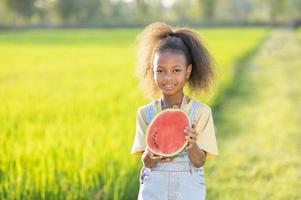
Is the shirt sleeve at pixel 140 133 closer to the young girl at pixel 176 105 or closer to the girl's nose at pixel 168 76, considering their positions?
the young girl at pixel 176 105

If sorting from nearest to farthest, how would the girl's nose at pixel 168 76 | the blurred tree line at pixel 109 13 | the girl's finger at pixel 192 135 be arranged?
the girl's finger at pixel 192 135, the girl's nose at pixel 168 76, the blurred tree line at pixel 109 13

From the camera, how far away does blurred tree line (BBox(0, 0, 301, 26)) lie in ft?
213

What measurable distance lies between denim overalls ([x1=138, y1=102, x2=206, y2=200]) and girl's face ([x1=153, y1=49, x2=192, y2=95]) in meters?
0.15

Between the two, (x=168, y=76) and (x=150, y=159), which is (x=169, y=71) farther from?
(x=150, y=159)

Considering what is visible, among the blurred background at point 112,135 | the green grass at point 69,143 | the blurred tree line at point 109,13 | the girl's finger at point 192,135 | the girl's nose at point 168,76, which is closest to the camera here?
the girl's finger at point 192,135

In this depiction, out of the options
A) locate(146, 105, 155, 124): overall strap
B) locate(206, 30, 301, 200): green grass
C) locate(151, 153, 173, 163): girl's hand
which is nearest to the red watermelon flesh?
locate(151, 153, 173, 163): girl's hand

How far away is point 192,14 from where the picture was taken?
79.5 meters

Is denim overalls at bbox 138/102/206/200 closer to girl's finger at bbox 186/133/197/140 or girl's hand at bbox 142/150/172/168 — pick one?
girl's hand at bbox 142/150/172/168

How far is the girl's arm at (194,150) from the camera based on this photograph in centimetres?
235

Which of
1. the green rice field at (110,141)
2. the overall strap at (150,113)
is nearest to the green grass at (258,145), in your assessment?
the green rice field at (110,141)

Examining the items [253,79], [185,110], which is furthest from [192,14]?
[185,110]

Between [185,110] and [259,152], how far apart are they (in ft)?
10.9

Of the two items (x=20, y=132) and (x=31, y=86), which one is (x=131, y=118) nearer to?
(x=20, y=132)

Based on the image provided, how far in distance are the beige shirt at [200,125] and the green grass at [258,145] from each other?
1785 millimetres
